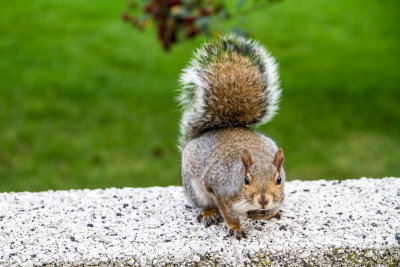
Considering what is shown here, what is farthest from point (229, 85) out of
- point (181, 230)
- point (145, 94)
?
point (145, 94)

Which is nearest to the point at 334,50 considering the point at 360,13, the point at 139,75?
the point at 360,13

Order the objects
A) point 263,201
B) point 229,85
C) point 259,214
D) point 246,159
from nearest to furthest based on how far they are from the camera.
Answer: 1. point 263,201
2. point 246,159
3. point 259,214
4. point 229,85

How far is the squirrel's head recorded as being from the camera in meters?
1.88

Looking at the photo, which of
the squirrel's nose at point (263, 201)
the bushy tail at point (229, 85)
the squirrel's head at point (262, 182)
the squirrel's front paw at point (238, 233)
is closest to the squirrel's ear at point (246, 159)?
the squirrel's head at point (262, 182)

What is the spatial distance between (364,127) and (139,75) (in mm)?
2349

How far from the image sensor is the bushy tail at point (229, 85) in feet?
7.70

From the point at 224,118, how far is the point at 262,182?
0.54 metres

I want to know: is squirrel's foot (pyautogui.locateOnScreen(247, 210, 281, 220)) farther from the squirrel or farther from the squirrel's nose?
the squirrel's nose

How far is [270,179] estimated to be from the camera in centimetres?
191

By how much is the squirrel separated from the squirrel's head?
72mm

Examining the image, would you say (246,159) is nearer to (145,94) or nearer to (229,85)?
(229,85)

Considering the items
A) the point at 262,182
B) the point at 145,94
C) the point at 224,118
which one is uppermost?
the point at 145,94

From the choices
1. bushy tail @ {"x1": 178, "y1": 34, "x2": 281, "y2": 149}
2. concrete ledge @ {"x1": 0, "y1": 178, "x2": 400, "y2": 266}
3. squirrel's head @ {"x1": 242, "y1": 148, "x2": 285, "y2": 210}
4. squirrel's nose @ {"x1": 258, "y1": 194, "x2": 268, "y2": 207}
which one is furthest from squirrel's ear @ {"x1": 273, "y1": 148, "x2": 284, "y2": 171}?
bushy tail @ {"x1": 178, "y1": 34, "x2": 281, "y2": 149}

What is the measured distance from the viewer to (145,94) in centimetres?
564
